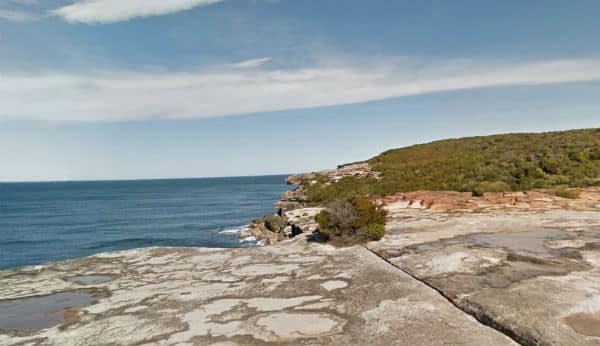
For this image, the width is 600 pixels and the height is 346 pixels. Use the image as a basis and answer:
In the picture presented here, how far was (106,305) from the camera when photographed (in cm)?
743

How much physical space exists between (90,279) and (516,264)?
32.0 ft

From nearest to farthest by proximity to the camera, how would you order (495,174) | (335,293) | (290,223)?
(335,293) < (290,223) < (495,174)

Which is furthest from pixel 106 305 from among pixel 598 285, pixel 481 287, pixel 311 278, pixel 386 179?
pixel 386 179

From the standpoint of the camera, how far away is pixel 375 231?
11484 millimetres

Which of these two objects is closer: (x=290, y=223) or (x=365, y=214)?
(x=365, y=214)

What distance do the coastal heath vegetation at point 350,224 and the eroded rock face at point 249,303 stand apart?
886mm

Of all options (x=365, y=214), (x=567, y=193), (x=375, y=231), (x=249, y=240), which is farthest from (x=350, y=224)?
(x=249, y=240)

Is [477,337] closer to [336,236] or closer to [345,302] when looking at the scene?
[345,302]

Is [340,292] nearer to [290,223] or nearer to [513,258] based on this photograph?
[513,258]

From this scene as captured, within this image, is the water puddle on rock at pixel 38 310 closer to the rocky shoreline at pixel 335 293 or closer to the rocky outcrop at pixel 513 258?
the rocky shoreline at pixel 335 293

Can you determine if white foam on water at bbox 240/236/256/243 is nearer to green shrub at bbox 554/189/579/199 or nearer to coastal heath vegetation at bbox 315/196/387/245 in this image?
coastal heath vegetation at bbox 315/196/387/245

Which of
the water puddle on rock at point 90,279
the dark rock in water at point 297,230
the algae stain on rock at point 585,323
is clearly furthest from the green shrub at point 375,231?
the water puddle on rock at point 90,279

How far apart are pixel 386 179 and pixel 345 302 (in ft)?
80.0

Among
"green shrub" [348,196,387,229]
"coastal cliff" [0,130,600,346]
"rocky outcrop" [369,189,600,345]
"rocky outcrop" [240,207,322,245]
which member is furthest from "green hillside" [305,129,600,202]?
"coastal cliff" [0,130,600,346]
